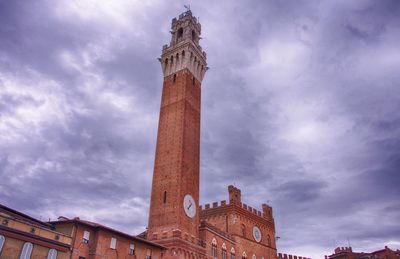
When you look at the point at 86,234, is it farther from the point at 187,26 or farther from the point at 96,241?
the point at 187,26

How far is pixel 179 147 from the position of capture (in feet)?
126

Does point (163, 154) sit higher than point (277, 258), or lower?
higher

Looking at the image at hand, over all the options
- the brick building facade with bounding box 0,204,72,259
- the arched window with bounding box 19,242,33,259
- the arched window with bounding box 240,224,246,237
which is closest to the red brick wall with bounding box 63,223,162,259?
the brick building facade with bounding box 0,204,72,259

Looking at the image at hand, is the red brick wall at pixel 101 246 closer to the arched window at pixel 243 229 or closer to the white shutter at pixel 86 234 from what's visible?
the white shutter at pixel 86 234

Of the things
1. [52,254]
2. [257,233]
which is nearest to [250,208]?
[257,233]

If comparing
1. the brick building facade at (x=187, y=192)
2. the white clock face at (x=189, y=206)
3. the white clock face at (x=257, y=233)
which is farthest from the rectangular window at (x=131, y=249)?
the white clock face at (x=257, y=233)

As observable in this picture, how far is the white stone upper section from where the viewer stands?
46.2 metres

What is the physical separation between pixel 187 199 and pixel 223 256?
9220mm

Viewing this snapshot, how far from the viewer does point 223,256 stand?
40.2 meters

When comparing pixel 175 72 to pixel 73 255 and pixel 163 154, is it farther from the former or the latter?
pixel 73 255

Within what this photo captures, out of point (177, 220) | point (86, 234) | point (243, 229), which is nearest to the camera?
point (86, 234)

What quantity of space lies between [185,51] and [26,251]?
106ft

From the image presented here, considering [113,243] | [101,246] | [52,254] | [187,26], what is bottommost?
[52,254]

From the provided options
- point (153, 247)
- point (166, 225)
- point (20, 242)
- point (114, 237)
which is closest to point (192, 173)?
point (166, 225)
